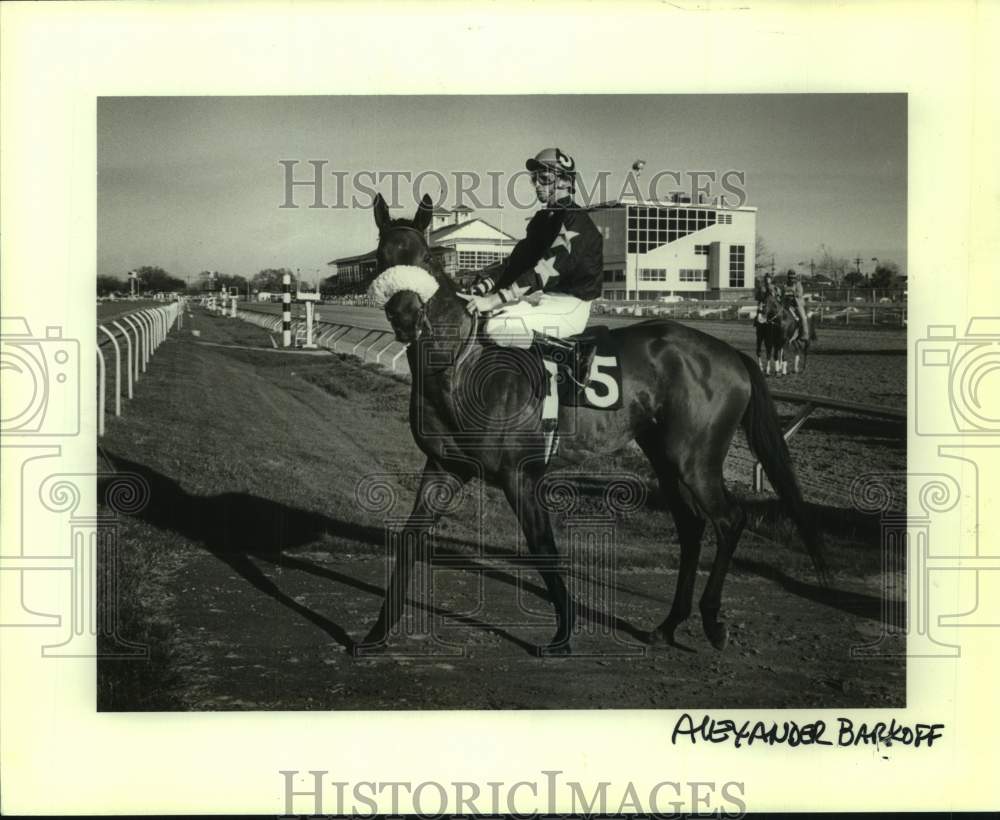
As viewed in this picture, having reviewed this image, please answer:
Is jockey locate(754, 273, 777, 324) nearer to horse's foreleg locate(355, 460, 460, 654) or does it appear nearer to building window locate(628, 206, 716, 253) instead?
building window locate(628, 206, 716, 253)

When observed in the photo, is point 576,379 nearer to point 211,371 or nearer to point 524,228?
point 524,228

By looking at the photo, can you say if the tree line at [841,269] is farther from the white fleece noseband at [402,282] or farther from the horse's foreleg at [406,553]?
the horse's foreleg at [406,553]

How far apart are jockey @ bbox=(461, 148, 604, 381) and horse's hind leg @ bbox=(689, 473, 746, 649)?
88 cm

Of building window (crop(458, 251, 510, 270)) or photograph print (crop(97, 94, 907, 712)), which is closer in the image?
photograph print (crop(97, 94, 907, 712))

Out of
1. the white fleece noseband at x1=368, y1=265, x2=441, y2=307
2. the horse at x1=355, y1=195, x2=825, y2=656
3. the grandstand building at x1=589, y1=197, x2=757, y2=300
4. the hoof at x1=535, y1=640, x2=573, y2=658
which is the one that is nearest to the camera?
the white fleece noseband at x1=368, y1=265, x2=441, y2=307

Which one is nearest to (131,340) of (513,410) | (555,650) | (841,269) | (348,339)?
(348,339)

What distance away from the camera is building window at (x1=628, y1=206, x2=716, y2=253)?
5.25 m

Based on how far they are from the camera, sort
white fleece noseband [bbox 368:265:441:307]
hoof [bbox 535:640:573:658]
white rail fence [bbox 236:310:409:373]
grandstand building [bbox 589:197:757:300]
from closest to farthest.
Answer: white fleece noseband [bbox 368:265:441:307] → hoof [bbox 535:640:573:658] → grandstand building [bbox 589:197:757:300] → white rail fence [bbox 236:310:409:373]

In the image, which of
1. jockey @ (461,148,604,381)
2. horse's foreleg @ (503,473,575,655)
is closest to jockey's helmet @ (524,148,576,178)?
jockey @ (461,148,604,381)

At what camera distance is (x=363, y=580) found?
5578mm

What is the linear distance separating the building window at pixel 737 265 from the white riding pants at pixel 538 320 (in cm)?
100

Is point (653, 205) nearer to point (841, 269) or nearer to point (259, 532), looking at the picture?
point (841, 269)

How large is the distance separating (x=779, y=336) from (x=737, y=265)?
490 mm

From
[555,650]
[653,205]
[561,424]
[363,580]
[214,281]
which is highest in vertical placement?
[653,205]
